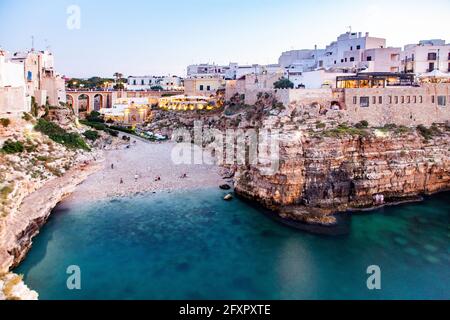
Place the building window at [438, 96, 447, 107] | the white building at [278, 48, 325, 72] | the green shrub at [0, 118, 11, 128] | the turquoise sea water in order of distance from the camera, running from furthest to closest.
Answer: the white building at [278, 48, 325, 72]
the building window at [438, 96, 447, 107]
the green shrub at [0, 118, 11, 128]
the turquoise sea water

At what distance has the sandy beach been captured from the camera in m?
25.1

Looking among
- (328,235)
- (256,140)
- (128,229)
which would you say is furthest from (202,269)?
(256,140)

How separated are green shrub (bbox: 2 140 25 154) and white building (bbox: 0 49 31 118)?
3134 millimetres

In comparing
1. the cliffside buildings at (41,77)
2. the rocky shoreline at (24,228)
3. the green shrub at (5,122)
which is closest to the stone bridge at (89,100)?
the cliffside buildings at (41,77)

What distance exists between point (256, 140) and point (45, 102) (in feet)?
78.4

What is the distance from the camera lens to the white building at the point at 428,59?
121 feet

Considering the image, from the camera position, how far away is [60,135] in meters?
32.4

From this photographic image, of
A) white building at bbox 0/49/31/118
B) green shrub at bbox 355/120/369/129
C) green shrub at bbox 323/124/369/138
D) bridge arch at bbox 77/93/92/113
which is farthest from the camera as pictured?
bridge arch at bbox 77/93/92/113

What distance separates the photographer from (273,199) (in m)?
22.0

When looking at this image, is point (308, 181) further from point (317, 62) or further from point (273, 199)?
point (317, 62)

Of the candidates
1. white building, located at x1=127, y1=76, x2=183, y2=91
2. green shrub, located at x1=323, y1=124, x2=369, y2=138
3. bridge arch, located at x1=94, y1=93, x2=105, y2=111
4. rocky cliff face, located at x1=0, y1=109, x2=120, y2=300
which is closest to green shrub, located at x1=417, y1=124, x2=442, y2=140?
green shrub, located at x1=323, y1=124, x2=369, y2=138

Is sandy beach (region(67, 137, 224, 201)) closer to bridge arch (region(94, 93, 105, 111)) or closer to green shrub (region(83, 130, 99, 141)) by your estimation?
green shrub (region(83, 130, 99, 141))

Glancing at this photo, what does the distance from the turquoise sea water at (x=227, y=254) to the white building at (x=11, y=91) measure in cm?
1053

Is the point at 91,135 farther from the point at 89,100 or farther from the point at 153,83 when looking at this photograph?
the point at 153,83
